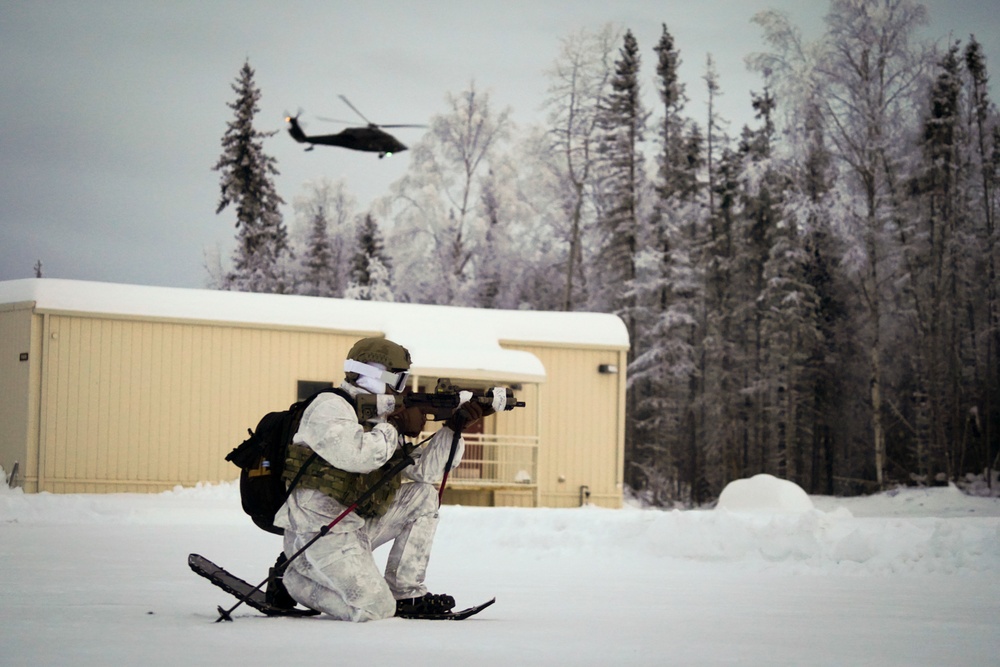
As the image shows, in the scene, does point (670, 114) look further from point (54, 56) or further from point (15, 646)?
point (15, 646)

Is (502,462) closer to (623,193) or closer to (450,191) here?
(623,193)

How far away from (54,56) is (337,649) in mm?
47407

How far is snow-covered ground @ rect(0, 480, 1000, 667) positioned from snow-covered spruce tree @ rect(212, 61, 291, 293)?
25415 mm

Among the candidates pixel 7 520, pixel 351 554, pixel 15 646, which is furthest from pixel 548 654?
pixel 7 520

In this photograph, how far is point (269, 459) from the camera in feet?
18.5

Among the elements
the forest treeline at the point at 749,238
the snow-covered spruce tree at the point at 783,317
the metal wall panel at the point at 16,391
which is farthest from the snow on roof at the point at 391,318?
the snow-covered spruce tree at the point at 783,317

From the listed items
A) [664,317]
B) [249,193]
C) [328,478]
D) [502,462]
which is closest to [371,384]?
[328,478]

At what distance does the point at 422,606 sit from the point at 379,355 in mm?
1204

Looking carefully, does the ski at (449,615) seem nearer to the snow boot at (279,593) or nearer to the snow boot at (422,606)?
the snow boot at (422,606)

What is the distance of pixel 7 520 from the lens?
14.1m

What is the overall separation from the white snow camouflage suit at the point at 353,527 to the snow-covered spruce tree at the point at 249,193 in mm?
34788

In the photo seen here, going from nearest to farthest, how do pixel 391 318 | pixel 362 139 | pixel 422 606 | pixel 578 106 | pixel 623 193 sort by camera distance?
1. pixel 422 606
2. pixel 391 318
3. pixel 362 139
4. pixel 623 193
5. pixel 578 106

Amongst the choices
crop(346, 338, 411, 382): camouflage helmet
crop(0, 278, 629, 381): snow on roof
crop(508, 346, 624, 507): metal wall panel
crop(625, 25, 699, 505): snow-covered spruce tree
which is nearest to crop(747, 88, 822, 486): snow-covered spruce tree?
crop(625, 25, 699, 505): snow-covered spruce tree

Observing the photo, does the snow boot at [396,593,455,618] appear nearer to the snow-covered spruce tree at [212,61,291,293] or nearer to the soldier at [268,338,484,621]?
the soldier at [268,338,484,621]
